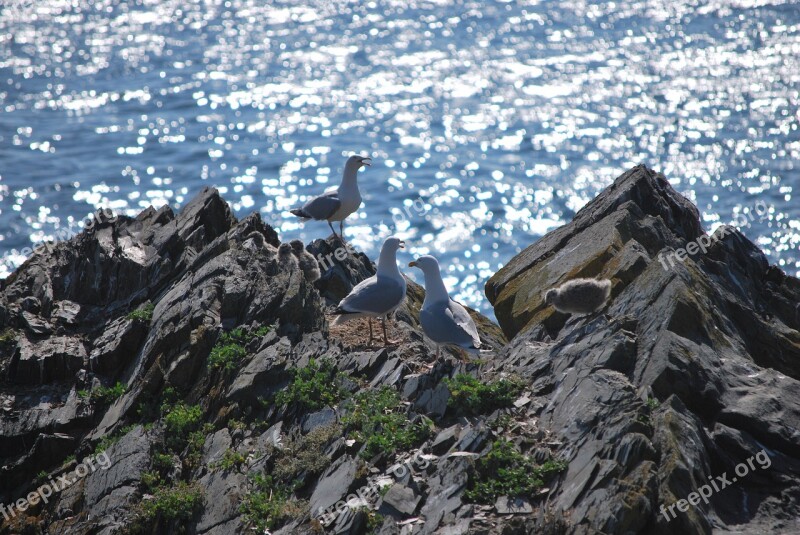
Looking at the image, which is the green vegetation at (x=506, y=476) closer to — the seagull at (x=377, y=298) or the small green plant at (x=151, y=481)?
the small green plant at (x=151, y=481)

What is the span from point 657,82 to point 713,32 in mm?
8070

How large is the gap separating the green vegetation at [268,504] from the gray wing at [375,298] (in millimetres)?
4187

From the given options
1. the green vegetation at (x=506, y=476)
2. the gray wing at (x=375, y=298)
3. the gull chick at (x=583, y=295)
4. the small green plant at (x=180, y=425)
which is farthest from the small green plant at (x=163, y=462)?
the gull chick at (x=583, y=295)

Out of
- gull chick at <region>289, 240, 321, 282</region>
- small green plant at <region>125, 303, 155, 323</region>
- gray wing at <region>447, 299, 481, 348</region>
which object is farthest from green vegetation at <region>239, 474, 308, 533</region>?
gull chick at <region>289, 240, 321, 282</region>

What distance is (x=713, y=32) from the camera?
169ft

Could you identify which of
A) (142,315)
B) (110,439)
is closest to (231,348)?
(110,439)

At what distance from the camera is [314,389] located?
1343cm

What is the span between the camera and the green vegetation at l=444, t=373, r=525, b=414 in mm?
11828

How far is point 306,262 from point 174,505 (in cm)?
728

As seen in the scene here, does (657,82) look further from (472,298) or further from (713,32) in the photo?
(472,298)

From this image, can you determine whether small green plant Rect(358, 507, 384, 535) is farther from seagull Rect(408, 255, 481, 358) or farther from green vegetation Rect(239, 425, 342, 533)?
seagull Rect(408, 255, 481, 358)

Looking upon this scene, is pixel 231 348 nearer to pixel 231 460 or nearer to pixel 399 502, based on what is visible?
pixel 231 460

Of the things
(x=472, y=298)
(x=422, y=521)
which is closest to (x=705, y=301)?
(x=422, y=521)

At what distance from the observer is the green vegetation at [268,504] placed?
11.3 metres
